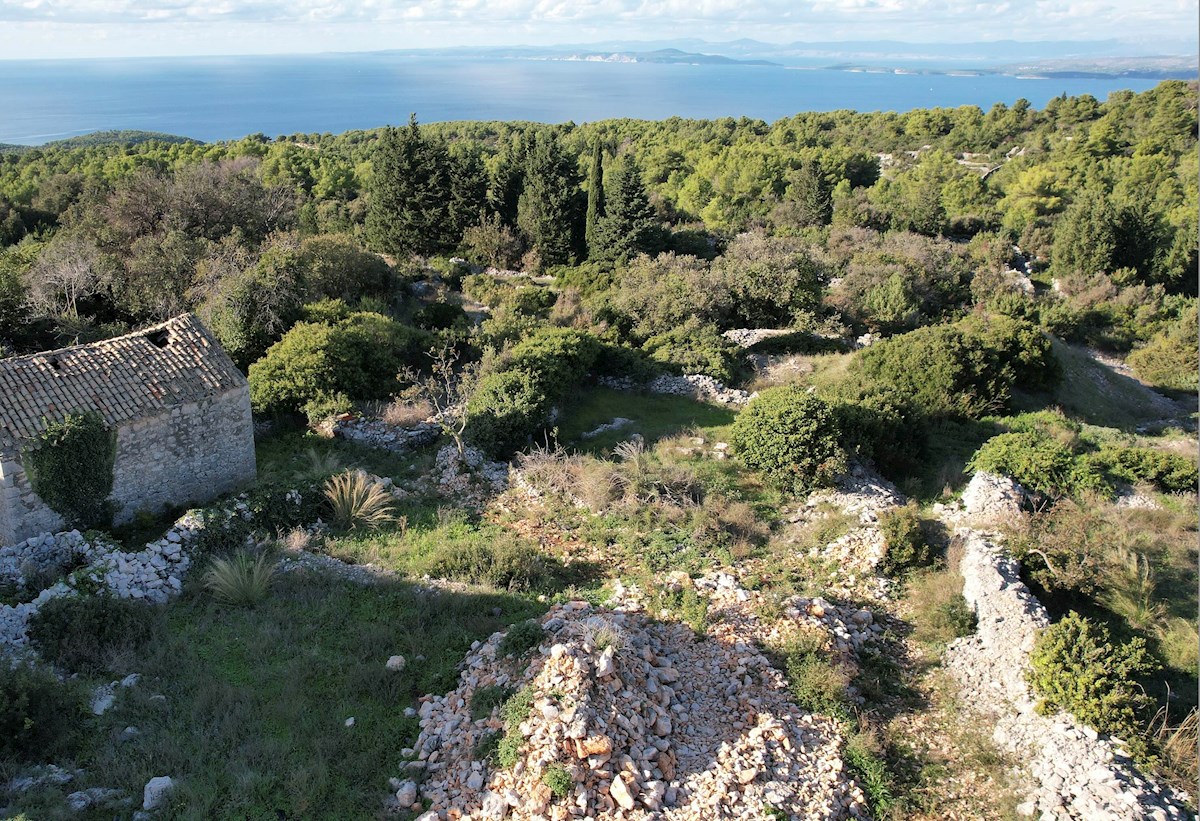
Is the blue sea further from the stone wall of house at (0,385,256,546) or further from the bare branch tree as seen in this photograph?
the stone wall of house at (0,385,256,546)

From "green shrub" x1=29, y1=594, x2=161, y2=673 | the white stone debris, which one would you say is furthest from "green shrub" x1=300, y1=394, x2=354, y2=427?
the white stone debris

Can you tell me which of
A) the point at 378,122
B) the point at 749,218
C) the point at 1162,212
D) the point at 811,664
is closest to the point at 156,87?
the point at 378,122

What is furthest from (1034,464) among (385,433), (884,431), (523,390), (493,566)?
(385,433)

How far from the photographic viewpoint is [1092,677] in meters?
7.95

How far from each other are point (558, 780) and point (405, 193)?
1292 inches

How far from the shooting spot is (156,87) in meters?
197

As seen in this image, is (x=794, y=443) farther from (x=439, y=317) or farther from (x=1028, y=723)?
(x=439, y=317)

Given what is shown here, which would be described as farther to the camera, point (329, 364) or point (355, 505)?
point (329, 364)

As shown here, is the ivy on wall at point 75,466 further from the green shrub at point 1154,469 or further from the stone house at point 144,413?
the green shrub at point 1154,469

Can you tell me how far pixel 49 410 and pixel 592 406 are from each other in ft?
38.1

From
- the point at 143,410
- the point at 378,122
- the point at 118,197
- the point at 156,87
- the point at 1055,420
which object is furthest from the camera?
the point at 156,87

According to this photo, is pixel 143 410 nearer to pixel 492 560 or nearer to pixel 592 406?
pixel 492 560

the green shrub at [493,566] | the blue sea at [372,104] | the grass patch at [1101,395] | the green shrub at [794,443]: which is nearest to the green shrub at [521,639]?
the green shrub at [493,566]

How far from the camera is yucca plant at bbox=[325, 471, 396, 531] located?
1273 cm
